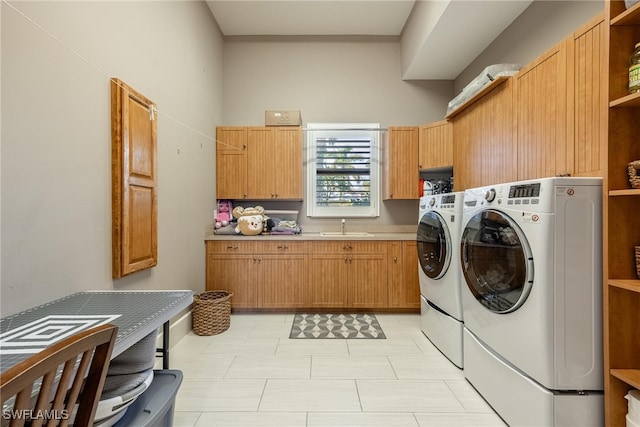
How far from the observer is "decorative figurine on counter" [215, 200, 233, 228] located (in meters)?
3.46

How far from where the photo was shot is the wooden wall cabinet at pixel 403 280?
320 centimetres

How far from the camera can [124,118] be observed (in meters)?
1.76

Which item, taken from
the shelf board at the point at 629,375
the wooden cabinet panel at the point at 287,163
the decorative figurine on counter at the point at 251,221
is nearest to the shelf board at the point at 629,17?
the shelf board at the point at 629,375

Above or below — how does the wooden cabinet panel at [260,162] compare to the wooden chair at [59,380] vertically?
above

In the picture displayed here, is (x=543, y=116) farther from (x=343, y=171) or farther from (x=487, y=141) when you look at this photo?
(x=343, y=171)

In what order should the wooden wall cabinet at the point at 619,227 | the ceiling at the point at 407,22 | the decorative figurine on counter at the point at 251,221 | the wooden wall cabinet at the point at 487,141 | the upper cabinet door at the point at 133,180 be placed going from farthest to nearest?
the decorative figurine on counter at the point at 251,221
the ceiling at the point at 407,22
the wooden wall cabinet at the point at 487,141
the upper cabinet door at the point at 133,180
the wooden wall cabinet at the point at 619,227

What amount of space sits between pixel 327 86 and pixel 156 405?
3.65 m

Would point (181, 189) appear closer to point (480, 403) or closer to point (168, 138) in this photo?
point (168, 138)

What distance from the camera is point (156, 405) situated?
1225 millimetres

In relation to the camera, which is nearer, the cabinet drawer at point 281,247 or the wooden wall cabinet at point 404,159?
the cabinet drawer at point 281,247

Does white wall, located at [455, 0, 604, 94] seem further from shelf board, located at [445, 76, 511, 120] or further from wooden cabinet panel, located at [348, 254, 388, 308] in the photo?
wooden cabinet panel, located at [348, 254, 388, 308]

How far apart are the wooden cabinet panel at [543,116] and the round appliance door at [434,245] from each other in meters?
0.66

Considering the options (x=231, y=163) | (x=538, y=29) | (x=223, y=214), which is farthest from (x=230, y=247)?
(x=538, y=29)

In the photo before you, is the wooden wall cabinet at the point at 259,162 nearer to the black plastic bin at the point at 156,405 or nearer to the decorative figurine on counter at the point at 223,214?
the decorative figurine on counter at the point at 223,214
